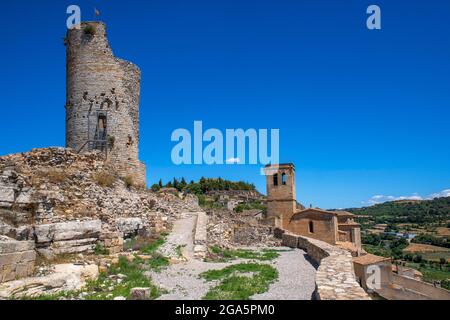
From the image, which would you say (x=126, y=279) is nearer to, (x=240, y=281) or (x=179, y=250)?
(x=240, y=281)

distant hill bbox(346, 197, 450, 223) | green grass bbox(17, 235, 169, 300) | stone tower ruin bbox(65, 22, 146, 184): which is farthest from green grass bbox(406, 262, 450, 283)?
distant hill bbox(346, 197, 450, 223)

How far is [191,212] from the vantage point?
2238 centimetres

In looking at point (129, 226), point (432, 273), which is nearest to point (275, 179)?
point (129, 226)

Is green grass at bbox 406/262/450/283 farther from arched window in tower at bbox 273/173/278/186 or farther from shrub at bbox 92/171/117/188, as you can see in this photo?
shrub at bbox 92/171/117/188

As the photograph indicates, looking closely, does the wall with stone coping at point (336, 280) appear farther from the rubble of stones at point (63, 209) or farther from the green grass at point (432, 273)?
the green grass at point (432, 273)

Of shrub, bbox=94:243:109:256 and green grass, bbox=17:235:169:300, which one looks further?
shrub, bbox=94:243:109:256

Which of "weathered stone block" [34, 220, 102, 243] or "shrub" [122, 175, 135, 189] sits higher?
"shrub" [122, 175, 135, 189]

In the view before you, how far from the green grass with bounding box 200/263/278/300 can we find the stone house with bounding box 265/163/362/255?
1451 cm

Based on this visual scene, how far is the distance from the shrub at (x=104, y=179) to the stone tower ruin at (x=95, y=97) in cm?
277

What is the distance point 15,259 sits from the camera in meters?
8.10

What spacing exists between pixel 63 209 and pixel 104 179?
398 cm

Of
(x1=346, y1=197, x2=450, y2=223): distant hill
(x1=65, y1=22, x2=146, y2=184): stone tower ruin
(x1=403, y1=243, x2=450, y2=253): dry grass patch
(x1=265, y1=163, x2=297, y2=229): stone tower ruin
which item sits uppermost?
(x1=65, y1=22, x2=146, y2=184): stone tower ruin

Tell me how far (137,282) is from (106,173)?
8.99m

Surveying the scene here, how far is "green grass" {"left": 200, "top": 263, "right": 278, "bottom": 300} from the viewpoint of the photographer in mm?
7586
